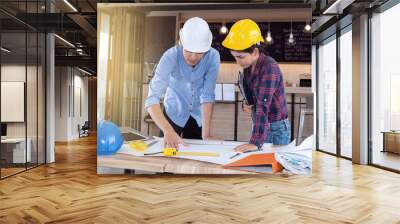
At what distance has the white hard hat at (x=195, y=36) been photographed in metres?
6.07

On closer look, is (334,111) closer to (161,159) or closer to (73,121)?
(161,159)

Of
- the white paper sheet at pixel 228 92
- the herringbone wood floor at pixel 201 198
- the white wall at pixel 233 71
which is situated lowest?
the herringbone wood floor at pixel 201 198

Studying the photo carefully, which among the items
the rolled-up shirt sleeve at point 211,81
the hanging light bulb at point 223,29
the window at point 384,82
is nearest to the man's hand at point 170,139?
the rolled-up shirt sleeve at point 211,81

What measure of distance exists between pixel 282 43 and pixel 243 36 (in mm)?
613

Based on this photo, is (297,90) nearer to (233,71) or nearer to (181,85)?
(233,71)

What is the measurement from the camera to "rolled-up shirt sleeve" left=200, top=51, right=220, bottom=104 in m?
6.09

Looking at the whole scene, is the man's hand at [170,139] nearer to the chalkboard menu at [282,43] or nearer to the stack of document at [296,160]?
the chalkboard menu at [282,43]

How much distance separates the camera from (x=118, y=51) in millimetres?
6137

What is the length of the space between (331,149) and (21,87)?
703 centimetres

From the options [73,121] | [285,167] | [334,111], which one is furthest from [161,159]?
[73,121]

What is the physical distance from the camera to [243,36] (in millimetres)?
6133

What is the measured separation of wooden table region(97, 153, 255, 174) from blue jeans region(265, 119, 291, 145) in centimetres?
66

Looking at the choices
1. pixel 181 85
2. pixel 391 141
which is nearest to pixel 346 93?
pixel 391 141

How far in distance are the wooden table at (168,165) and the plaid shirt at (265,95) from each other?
2.35 feet
